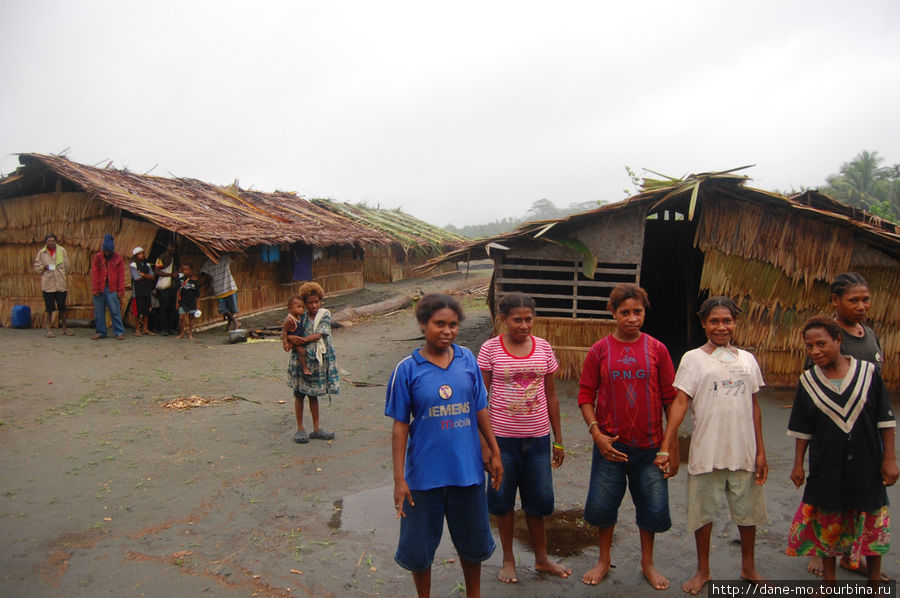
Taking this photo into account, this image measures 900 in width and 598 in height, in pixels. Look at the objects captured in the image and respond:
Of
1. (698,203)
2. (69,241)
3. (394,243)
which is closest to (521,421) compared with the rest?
(698,203)

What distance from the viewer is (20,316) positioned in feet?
39.9

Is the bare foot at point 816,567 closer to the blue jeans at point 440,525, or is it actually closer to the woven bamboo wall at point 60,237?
the blue jeans at point 440,525

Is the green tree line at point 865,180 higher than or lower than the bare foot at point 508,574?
higher

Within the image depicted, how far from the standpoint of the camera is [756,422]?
323 centimetres

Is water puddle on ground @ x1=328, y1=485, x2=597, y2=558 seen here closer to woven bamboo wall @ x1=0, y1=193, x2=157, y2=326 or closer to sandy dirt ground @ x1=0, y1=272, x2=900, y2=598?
sandy dirt ground @ x1=0, y1=272, x2=900, y2=598

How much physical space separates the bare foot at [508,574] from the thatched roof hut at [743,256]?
16.6ft

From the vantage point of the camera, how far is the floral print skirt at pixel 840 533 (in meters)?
3.07

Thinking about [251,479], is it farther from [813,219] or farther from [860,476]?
[813,219]

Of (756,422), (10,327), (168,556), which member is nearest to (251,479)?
(168,556)

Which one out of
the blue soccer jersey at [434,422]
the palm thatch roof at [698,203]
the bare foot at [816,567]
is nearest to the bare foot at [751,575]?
the bare foot at [816,567]

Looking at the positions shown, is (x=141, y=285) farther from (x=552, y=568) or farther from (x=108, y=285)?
(x=552, y=568)

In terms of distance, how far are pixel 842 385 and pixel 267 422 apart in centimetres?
548

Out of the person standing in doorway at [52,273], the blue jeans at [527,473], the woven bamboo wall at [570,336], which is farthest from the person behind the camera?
the person standing in doorway at [52,273]

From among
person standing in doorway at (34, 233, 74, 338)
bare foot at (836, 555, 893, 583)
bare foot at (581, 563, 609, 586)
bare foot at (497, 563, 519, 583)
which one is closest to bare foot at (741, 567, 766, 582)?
bare foot at (836, 555, 893, 583)
